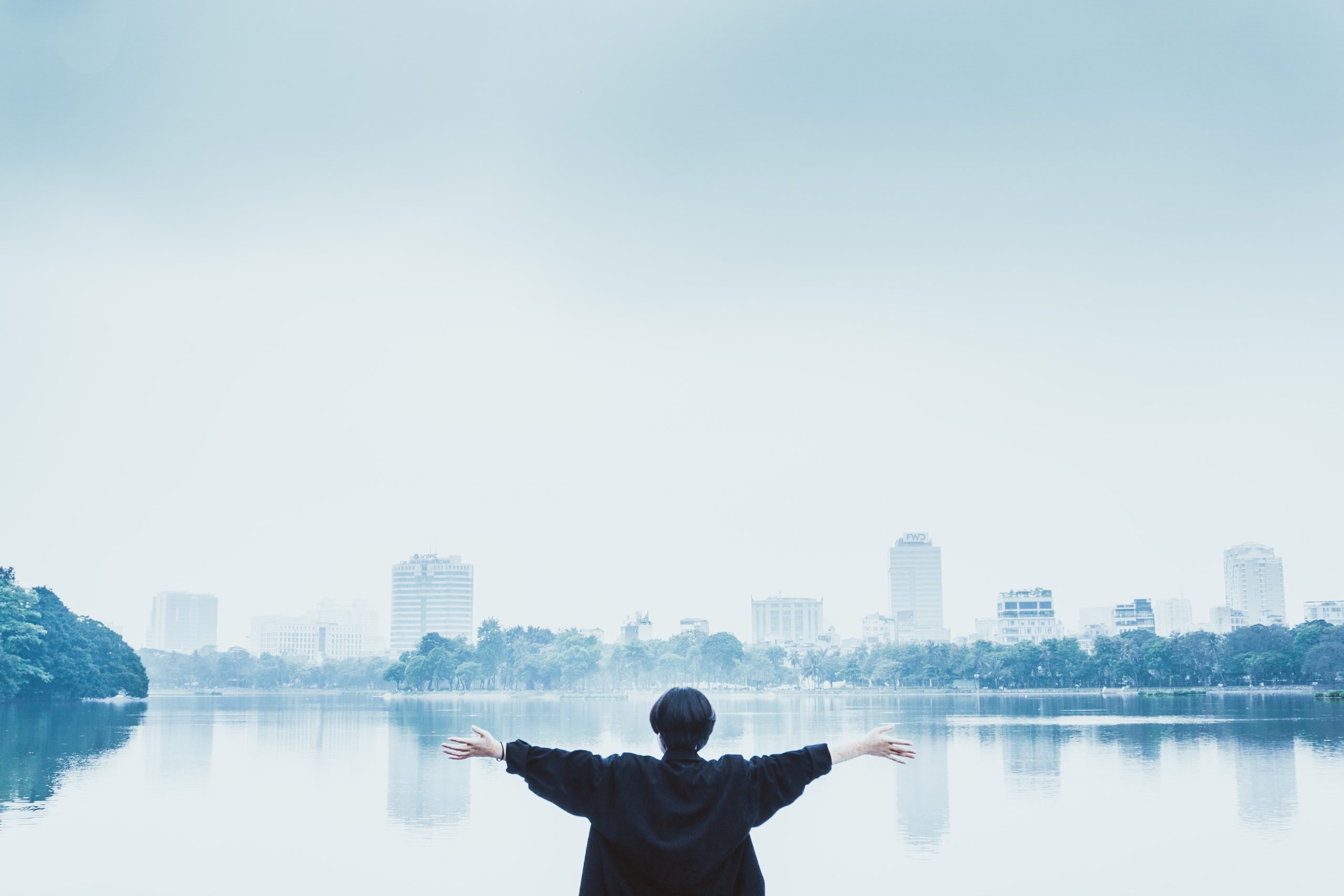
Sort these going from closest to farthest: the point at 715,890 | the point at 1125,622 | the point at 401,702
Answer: the point at 715,890, the point at 401,702, the point at 1125,622

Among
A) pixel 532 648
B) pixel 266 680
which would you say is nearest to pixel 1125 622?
pixel 532 648

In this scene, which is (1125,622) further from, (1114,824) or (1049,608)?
(1114,824)

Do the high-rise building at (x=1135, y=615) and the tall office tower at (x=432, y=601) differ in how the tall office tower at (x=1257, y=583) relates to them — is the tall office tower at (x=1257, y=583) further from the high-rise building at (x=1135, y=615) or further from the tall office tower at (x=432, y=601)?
the tall office tower at (x=432, y=601)

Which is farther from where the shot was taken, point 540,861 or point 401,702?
point 401,702

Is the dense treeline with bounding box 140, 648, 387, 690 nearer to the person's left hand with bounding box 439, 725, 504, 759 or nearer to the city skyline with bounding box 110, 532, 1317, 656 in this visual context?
the city skyline with bounding box 110, 532, 1317, 656

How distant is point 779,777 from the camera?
271 centimetres

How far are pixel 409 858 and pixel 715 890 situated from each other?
9.41m

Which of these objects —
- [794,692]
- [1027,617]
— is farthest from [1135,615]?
[794,692]

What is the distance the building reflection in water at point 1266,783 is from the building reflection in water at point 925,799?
3304 mm

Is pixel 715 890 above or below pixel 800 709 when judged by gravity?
above

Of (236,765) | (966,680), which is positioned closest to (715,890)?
(236,765)

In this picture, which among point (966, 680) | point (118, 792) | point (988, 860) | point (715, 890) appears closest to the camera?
point (715, 890)

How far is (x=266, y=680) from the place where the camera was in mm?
108875

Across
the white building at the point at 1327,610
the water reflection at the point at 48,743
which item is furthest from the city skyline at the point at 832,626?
the water reflection at the point at 48,743
